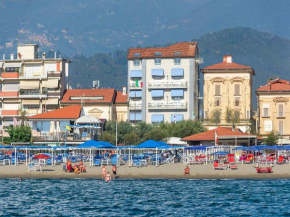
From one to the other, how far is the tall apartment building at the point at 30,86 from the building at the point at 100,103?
201cm

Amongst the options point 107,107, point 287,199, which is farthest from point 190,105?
point 287,199

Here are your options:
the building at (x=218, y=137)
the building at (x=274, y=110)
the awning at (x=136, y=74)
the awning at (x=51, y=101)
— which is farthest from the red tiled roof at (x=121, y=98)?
the building at (x=218, y=137)

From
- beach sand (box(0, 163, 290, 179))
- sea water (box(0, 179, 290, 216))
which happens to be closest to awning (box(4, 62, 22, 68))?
beach sand (box(0, 163, 290, 179))

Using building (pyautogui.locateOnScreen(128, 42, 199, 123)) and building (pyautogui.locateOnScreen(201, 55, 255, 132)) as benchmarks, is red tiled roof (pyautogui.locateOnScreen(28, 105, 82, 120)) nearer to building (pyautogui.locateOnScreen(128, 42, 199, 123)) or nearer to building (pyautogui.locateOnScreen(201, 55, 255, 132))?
building (pyautogui.locateOnScreen(128, 42, 199, 123))

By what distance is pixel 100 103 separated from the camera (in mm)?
123625

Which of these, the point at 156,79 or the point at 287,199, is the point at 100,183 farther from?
the point at 156,79

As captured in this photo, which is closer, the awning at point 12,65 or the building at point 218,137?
the building at point 218,137

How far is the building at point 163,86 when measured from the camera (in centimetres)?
12250

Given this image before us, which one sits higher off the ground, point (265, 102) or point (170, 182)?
point (265, 102)

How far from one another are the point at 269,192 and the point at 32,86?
66.3m

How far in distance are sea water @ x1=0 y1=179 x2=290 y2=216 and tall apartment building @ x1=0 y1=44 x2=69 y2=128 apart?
49.1 meters

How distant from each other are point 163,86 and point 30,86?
19.6 m

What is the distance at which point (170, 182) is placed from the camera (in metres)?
71.1

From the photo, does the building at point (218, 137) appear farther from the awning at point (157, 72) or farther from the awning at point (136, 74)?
the awning at point (136, 74)
